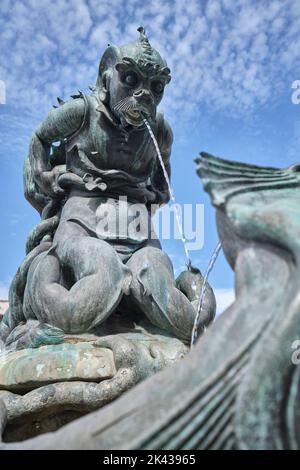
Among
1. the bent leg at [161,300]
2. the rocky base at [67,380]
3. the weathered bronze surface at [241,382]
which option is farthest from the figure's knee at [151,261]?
the weathered bronze surface at [241,382]

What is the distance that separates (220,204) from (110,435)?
2.27 ft

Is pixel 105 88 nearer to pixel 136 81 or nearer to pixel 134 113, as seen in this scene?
pixel 136 81

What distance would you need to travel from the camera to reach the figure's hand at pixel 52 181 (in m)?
4.36

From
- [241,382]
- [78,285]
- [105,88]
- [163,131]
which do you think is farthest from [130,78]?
[241,382]

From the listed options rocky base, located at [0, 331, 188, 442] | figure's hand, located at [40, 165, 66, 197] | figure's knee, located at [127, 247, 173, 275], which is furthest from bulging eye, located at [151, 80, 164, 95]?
rocky base, located at [0, 331, 188, 442]

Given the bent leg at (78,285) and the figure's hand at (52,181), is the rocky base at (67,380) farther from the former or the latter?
the figure's hand at (52,181)

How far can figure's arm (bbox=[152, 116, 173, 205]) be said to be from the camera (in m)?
4.59

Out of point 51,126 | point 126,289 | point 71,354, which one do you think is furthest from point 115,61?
point 71,354

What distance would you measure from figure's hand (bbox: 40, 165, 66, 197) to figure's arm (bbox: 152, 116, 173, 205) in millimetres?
791

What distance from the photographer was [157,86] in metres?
4.11

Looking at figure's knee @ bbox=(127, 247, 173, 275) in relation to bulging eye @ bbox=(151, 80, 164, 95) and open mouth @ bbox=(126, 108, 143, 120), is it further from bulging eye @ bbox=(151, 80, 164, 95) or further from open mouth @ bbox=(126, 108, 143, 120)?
bulging eye @ bbox=(151, 80, 164, 95)

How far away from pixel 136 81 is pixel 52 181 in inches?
42.0

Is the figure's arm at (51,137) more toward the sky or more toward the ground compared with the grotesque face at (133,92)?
more toward the ground
